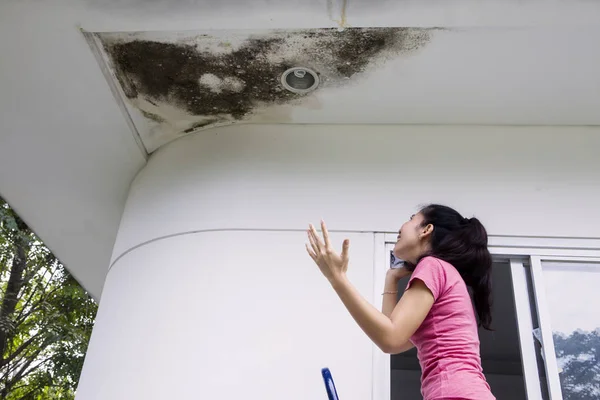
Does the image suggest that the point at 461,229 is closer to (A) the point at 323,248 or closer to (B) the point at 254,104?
(A) the point at 323,248

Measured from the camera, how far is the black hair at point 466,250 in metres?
1.66

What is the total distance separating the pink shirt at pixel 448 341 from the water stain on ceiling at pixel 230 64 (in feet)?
3.40

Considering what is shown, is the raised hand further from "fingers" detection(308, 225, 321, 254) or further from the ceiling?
the ceiling

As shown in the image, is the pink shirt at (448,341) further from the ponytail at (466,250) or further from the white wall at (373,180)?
the white wall at (373,180)

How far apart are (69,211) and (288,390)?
7.03 ft

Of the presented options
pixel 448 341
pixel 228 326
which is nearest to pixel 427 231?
pixel 448 341

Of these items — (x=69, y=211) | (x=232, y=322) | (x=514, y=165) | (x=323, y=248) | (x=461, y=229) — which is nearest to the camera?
(x=323, y=248)

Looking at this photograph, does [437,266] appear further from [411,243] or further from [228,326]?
[228,326]

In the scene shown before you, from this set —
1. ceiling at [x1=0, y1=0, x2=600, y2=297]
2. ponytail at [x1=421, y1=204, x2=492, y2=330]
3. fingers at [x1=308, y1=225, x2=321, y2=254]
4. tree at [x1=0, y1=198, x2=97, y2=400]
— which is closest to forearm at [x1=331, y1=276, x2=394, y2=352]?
fingers at [x1=308, y1=225, x2=321, y2=254]

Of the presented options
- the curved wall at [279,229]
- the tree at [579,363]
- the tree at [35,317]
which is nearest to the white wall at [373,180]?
the curved wall at [279,229]

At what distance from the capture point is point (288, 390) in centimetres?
205

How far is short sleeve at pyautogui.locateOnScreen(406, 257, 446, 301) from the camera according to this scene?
1.47 metres

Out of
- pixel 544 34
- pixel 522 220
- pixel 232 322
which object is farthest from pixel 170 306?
pixel 544 34

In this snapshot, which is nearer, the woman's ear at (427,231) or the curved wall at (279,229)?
the woman's ear at (427,231)
